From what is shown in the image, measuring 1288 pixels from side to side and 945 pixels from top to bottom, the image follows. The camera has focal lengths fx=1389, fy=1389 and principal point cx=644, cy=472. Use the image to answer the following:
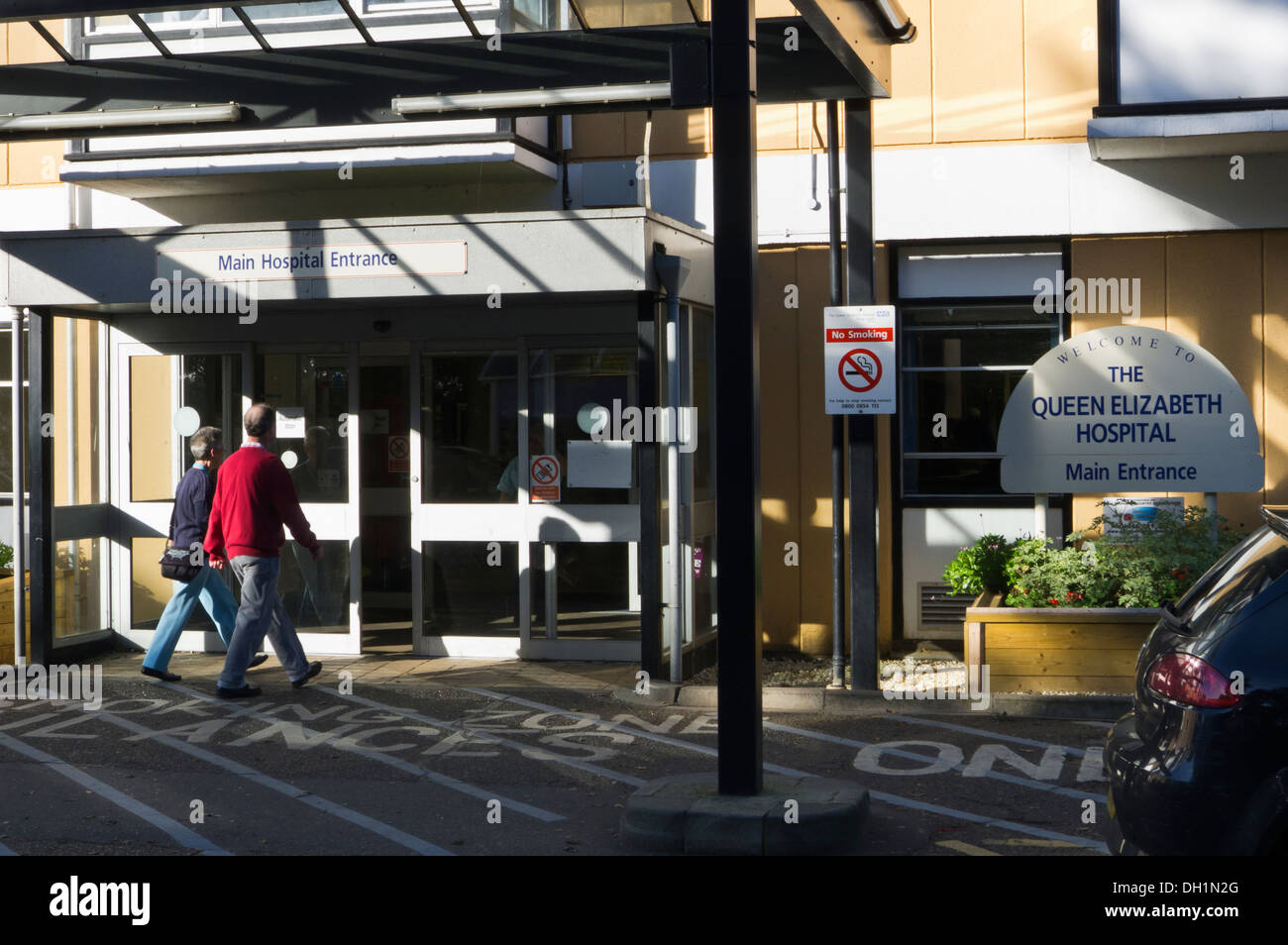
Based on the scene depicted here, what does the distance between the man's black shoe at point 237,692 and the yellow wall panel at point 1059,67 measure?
687cm

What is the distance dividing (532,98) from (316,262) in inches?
83.3

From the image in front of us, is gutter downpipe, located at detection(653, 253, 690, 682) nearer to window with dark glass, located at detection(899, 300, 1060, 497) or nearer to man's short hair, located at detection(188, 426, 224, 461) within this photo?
window with dark glass, located at detection(899, 300, 1060, 497)

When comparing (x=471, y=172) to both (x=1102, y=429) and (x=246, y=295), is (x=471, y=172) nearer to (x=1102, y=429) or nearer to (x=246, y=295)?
(x=246, y=295)

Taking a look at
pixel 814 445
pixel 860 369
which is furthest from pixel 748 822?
pixel 814 445

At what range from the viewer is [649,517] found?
916 cm

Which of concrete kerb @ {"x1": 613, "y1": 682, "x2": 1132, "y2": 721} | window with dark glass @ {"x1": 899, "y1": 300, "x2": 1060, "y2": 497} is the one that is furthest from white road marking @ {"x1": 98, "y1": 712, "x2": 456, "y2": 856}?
window with dark glass @ {"x1": 899, "y1": 300, "x2": 1060, "y2": 497}

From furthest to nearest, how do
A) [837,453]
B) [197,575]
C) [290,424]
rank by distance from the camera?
[290,424] → [197,575] → [837,453]

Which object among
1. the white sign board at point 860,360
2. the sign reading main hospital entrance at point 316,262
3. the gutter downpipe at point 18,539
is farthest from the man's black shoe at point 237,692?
the white sign board at point 860,360

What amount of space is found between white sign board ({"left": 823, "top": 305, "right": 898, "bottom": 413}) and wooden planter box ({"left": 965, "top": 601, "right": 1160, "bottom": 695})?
4.87 feet

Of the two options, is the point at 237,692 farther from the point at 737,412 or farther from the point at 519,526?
the point at 737,412

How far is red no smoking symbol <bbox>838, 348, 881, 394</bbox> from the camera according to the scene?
870 centimetres

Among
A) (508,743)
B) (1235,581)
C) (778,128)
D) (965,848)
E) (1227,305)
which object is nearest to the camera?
(1235,581)

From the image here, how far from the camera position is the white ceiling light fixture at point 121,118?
8.75m

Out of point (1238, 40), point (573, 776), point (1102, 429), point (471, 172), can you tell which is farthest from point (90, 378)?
point (1238, 40)
